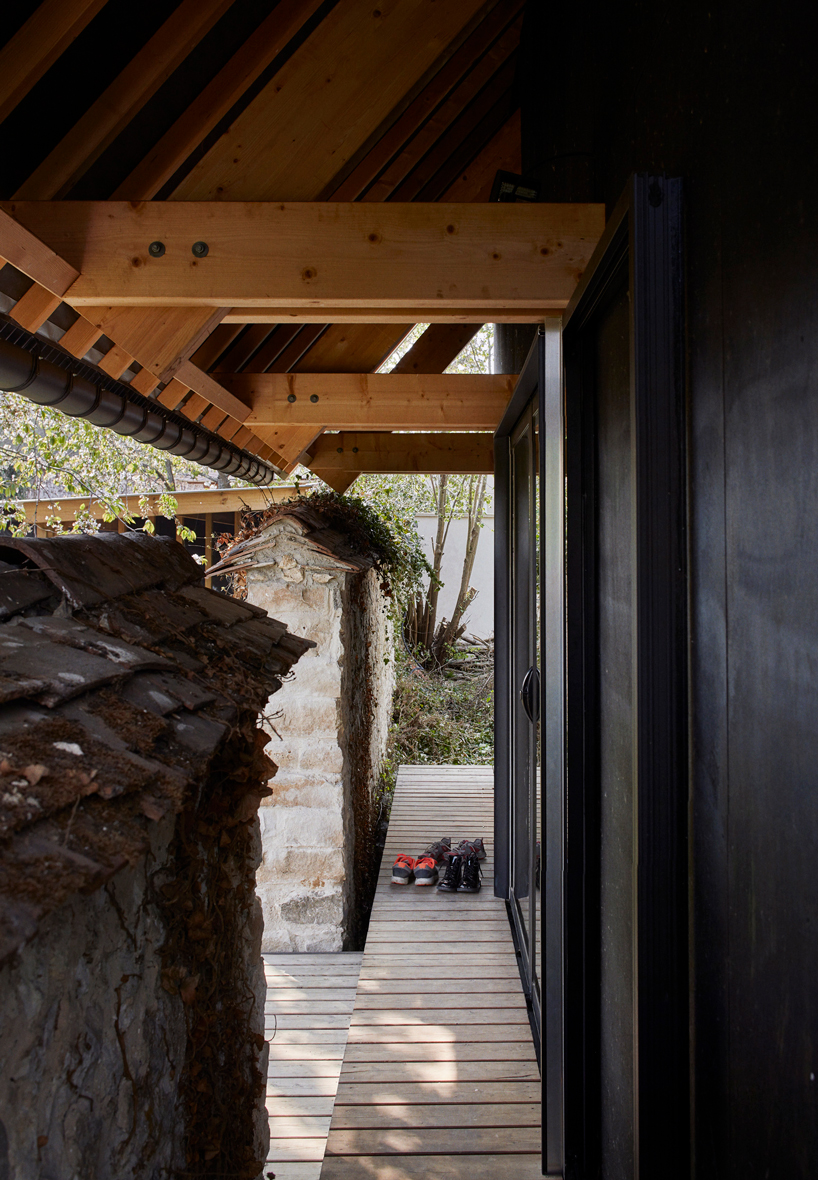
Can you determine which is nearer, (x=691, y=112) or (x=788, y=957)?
(x=788, y=957)

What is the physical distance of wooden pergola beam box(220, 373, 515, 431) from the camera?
4465 mm

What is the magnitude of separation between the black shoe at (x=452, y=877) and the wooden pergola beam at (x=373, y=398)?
100 inches

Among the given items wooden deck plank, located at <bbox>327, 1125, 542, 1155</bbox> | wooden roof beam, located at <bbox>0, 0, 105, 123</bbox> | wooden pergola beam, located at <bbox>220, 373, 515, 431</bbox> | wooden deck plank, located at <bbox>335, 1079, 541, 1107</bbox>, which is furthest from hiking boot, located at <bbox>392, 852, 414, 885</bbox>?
wooden roof beam, located at <bbox>0, 0, 105, 123</bbox>

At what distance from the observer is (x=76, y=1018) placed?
1082mm

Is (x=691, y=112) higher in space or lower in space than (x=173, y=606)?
higher

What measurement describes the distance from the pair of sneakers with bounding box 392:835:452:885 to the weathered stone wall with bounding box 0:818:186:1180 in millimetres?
3155

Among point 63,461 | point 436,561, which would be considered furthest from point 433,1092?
point 436,561

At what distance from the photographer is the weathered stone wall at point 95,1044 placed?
95 centimetres

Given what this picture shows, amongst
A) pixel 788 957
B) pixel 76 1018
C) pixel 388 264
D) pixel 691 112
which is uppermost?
pixel 388 264

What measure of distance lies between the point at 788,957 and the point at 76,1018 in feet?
3.10

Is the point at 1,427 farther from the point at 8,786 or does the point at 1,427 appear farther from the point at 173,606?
the point at 8,786

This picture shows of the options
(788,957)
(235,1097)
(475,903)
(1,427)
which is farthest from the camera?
(1,427)

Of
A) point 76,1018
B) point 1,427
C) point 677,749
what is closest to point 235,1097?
point 76,1018

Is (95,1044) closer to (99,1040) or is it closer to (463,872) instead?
(99,1040)
